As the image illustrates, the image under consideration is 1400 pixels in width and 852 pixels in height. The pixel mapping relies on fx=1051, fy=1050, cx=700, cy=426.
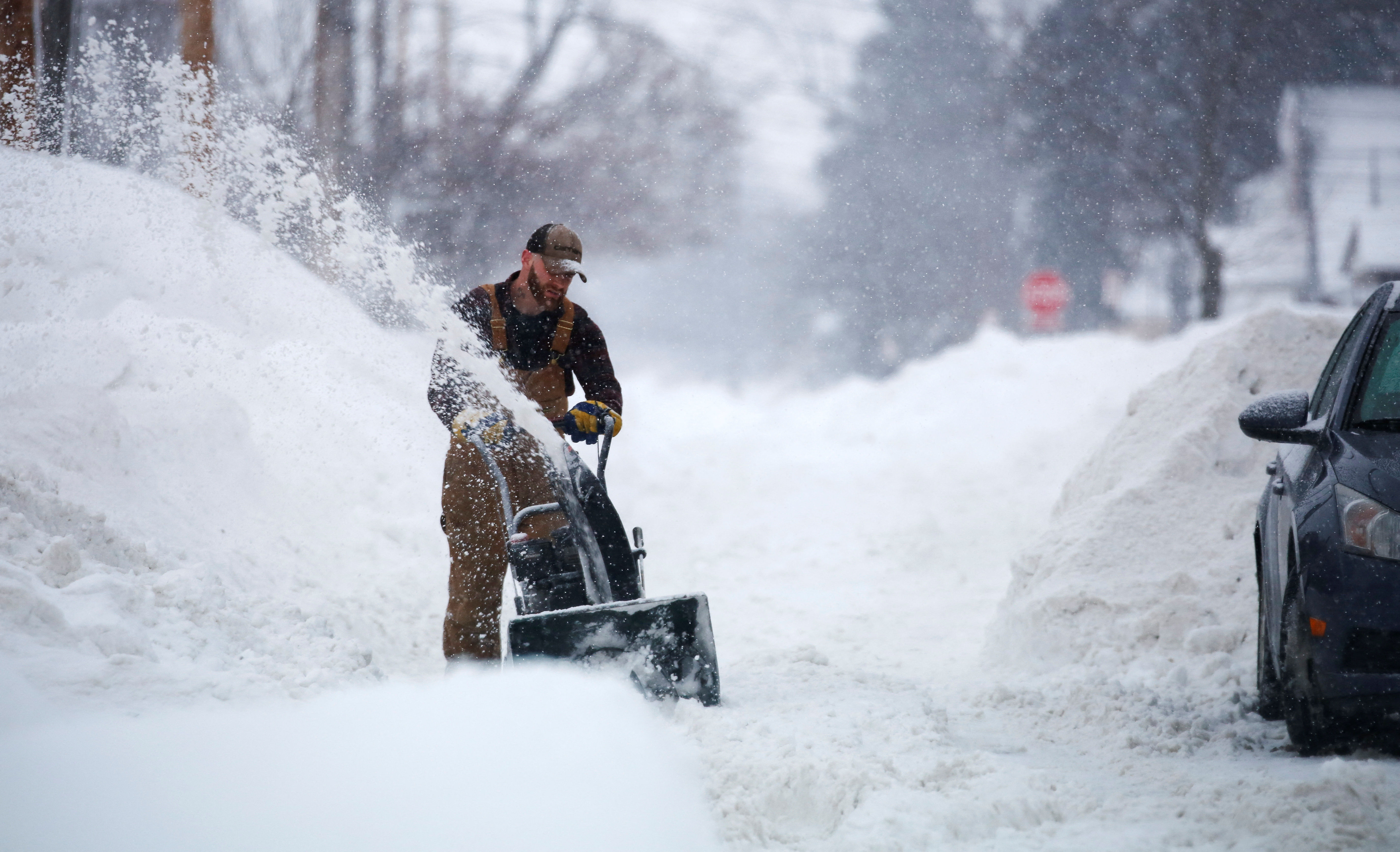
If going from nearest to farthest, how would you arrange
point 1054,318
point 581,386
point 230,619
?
1. point 230,619
2. point 581,386
3. point 1054,318

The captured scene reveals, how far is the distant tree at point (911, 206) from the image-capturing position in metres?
25.3

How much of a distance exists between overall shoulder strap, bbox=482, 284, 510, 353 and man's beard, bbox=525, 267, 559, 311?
103mm

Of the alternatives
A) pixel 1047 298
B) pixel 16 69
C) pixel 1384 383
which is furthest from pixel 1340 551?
pixel 1047 298

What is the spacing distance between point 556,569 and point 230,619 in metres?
1.20

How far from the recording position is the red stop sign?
22.7m

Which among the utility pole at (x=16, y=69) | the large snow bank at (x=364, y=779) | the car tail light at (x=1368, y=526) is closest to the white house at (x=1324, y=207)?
the car tail light at (x=1368, y=526)

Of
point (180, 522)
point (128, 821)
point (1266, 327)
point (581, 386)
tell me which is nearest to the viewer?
point (128, 821)

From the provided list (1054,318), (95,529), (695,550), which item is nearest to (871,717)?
(95,529)

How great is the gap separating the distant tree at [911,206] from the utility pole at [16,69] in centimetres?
2031

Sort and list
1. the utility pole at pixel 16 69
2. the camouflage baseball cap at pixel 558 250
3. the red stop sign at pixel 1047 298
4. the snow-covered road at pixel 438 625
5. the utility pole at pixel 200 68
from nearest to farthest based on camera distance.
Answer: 1. the snow-covered road at pixel 438 625
2. the camouflage baseball cap at pixel 558 250
3. the utility pole at pixel 16 69
4. the utility pole at pixel 200 68
5. the red stop sign at pixel 1047 298

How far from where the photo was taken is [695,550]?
348 inches

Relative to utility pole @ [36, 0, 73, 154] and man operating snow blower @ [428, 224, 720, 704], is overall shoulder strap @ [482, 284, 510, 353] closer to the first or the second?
man operating snow blower @ [428, 224, 720, 704]

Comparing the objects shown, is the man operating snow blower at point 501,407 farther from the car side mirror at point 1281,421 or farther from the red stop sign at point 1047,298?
the red stop sign at point 1047,298

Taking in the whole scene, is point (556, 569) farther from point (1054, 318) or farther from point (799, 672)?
point (1054, 318)
